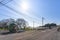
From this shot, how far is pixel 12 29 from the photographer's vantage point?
166 feet

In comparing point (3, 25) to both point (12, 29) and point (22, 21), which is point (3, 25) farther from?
point (12, 29)

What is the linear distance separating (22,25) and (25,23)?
146 inches

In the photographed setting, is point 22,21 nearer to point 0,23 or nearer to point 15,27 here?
point 0,23

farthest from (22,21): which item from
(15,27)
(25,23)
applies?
(15,27)

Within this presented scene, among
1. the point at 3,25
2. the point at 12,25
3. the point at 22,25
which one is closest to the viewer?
the point at 12,25

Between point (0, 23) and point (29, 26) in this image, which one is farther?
point (29, 26)

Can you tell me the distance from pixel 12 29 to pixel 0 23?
29042 millimetres

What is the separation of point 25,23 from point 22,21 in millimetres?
2469

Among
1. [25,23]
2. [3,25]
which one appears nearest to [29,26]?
[25,23]

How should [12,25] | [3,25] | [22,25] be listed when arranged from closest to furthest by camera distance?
1. [12,25]
2. [3,25]
3. [22,25]

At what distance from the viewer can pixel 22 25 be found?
273 ft

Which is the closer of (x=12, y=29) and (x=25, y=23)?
(x=12, y=29)

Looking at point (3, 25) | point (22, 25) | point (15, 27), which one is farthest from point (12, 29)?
point (22, 25)

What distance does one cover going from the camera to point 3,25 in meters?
74.6
